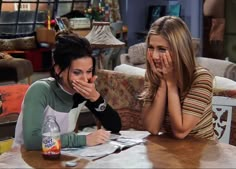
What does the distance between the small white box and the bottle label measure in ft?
23.5

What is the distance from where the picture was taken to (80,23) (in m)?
8.75

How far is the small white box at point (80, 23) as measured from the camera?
28.7 feet

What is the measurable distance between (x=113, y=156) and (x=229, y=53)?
5548 mm

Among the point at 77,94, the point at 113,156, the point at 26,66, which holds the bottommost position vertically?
the point at 26,66

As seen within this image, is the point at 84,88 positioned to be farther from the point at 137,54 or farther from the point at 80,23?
the point at 80,23

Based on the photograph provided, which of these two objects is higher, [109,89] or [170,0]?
[170,0]

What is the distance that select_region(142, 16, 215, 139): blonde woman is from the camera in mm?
2012

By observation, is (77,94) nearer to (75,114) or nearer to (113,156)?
(75,114)

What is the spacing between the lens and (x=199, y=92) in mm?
2037

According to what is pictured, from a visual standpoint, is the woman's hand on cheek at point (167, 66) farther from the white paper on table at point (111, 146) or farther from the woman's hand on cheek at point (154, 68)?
the white paper on table at point (111, 146)

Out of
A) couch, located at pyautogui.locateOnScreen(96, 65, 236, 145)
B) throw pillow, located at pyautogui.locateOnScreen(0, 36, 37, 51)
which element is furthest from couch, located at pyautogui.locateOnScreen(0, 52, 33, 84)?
couch, located at pyautogui.locateOnScreen(96, 65, 236, 145)

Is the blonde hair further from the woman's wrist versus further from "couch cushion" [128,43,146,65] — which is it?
"couch cushion" [128,43,146,65]

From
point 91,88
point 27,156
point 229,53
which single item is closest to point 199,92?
point 91,88

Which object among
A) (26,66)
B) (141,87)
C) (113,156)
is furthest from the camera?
(26,66)
